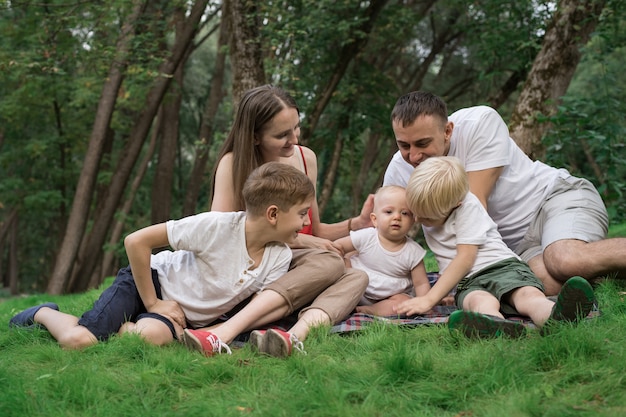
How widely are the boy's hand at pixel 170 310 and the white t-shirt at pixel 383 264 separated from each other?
4.09 ft

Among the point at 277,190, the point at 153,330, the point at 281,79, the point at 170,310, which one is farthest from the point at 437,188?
the point at 281,79

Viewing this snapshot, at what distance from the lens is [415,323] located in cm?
365

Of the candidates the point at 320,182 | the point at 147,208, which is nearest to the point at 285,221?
the point at 320,182

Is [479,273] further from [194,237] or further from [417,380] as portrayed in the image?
[194,237]

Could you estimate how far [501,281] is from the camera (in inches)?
146

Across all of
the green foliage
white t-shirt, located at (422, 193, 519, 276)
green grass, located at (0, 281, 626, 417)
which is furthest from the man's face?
the green foliage

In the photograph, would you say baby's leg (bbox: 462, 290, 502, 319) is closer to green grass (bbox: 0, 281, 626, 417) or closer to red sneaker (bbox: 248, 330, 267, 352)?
green grass (bbox: 0, 281, 626, 417)

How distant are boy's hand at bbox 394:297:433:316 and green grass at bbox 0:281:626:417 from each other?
16.3 inches

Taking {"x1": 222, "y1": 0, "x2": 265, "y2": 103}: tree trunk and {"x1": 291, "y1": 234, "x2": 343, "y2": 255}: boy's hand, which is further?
{"x1": 222, "y1": 0, "x2": 265, "y2": 103}: tree trunk

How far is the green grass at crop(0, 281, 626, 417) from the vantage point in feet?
8.07

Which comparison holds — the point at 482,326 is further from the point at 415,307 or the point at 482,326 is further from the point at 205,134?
the point at 205,134

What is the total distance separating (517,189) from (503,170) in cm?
17

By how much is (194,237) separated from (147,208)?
19.2 metres

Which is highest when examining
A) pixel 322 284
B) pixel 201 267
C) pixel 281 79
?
pixel 281 79
